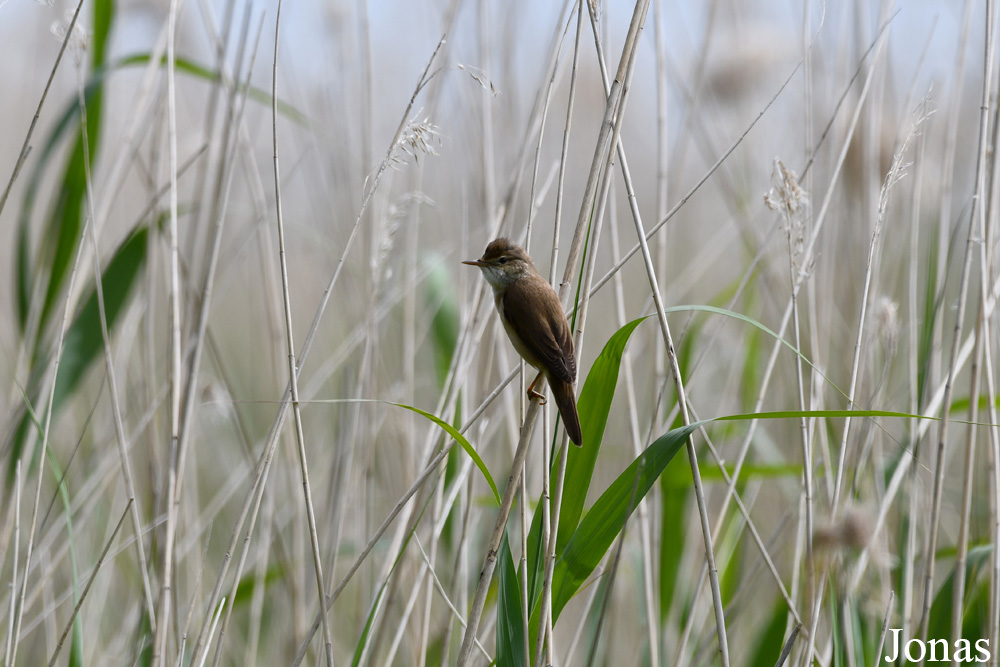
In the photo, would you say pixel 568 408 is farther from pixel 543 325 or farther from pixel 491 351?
pixel 491 351

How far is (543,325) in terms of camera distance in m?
1.89

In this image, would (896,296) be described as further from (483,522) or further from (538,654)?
(538,654)

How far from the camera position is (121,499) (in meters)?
2.88

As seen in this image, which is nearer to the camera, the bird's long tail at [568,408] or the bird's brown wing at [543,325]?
the bird's long tail at [568,408]

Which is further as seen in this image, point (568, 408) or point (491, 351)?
point (491, 351)

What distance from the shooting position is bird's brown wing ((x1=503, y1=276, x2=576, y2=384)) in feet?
5.96

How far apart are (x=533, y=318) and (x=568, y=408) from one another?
0.34 meters

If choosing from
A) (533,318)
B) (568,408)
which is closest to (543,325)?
(533,318)

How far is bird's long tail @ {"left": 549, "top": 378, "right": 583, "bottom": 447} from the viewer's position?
1562 mm

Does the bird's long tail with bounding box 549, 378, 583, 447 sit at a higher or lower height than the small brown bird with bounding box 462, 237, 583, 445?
lower

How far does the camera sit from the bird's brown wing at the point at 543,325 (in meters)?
1.82

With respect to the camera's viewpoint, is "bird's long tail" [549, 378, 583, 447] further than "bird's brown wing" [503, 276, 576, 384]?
No

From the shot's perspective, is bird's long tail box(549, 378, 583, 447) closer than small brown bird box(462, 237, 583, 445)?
Yes

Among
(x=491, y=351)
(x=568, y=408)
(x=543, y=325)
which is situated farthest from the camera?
(x=491, y=351)
